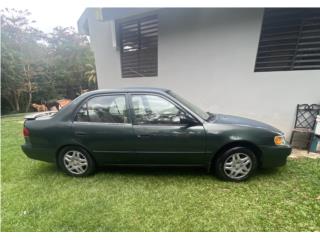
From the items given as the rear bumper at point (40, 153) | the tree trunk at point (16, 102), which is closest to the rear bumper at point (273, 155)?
the rear bumper at point (40, 153)

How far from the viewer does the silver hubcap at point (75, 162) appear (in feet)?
12.3

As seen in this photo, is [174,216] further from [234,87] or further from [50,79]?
[50,79]

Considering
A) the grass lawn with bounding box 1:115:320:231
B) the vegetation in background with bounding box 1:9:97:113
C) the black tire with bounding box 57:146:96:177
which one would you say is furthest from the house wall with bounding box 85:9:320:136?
the vegetation in background with bounding box 1:9:97:113

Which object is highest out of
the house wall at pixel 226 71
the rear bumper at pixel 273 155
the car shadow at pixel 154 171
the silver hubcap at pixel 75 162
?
the house wall at pixel 226 71

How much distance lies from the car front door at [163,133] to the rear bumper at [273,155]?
975 mm

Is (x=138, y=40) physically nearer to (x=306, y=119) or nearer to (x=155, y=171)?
(x=155, y=171)

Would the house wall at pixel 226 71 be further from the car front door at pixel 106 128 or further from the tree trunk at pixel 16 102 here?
the tree trunk at pixel 16 102

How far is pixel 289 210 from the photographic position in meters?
2.79

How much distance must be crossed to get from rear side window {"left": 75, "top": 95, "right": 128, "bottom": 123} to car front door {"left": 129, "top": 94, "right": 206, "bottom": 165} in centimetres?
19

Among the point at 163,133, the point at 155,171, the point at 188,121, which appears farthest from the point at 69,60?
the point at 188,121

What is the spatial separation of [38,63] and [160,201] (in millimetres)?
26040

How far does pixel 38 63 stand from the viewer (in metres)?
24.0

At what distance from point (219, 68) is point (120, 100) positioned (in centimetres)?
313
